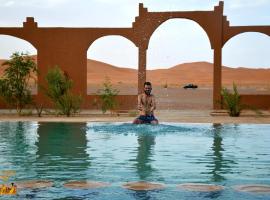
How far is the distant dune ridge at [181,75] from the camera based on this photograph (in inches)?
4166

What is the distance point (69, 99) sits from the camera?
769 inches

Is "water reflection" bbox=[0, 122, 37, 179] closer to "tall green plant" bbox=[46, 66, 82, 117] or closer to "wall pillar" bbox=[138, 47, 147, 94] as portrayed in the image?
"tall green plant" bbox=[46, 66, 82, 117]

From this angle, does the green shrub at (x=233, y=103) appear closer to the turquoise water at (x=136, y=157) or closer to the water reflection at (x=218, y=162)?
→ the turquoise water at (x=136, y=157)

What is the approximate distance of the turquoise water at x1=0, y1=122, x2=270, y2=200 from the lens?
6.63 m

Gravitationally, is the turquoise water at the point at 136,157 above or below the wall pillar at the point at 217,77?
below

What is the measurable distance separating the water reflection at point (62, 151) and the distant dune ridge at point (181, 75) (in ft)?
275

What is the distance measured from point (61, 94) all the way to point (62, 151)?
9.62 m

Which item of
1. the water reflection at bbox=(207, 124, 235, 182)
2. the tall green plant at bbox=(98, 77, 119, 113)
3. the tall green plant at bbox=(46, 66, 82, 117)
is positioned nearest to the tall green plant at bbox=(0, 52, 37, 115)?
the tall green plant at bbox=(46, 66, 82, 117)

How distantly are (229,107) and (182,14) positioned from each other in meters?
4.52

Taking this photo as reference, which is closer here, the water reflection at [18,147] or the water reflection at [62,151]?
the water reflection at [62,151]

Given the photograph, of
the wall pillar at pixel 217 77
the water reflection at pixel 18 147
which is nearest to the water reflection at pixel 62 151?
the water reflection at pixel 18 147

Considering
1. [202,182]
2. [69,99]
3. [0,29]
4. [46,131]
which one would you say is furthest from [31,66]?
[202,182]

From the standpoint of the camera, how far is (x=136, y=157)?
9.72 metres

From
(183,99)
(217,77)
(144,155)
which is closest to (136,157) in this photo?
(144,155)
